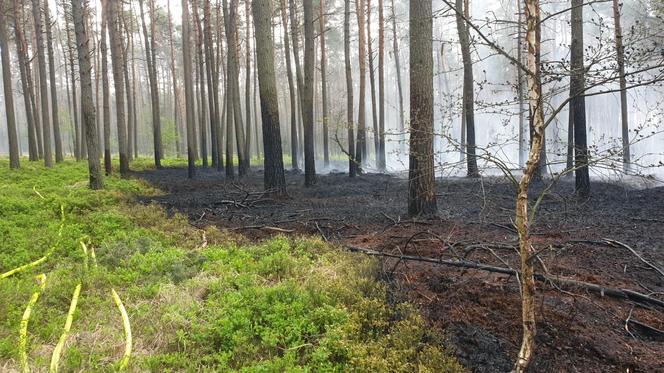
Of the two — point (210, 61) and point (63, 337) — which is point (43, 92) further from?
point (63, 337)

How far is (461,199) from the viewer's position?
10.4 meters

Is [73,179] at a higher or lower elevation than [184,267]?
higher

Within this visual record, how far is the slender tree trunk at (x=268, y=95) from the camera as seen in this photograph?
10.0m

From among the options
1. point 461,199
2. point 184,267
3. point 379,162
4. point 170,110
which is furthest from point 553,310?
point 170,110

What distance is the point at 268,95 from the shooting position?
10.4 metres

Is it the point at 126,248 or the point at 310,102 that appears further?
the point at 310,102

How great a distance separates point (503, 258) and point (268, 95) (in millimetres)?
7109

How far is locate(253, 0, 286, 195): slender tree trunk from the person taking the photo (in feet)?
32.9

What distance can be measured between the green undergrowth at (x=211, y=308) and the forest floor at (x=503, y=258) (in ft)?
1.54

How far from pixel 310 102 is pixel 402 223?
7.96 m

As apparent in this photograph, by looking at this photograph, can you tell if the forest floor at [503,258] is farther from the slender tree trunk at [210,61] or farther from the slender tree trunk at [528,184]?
the slender tree trunk at [210,61]

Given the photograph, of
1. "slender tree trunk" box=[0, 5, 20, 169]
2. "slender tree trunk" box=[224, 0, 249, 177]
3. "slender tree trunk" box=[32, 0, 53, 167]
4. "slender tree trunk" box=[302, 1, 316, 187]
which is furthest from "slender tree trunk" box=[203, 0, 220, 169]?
"slender tree trunk" box=[0, 5, 20, 169]

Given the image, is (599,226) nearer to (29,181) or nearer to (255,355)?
(255,355)

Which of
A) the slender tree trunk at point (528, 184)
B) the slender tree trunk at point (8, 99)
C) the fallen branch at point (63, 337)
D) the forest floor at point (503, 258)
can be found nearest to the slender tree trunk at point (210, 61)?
the slender tree trunk at point (8, 99)
